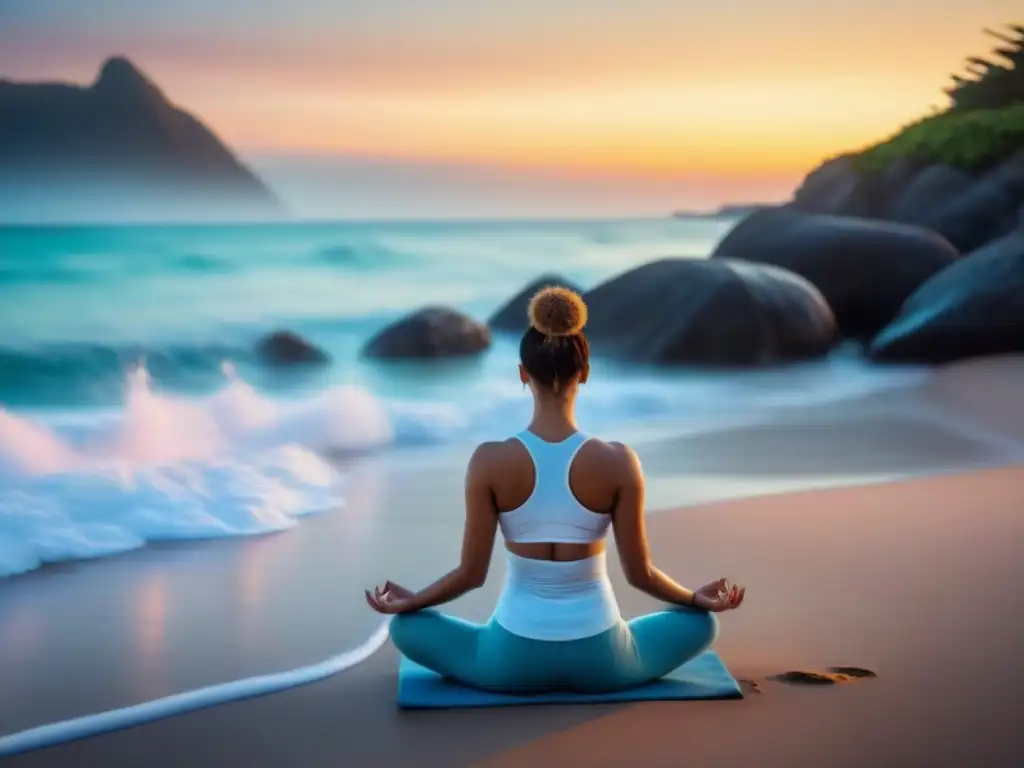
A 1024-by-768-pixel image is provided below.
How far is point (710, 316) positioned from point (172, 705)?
6.12m

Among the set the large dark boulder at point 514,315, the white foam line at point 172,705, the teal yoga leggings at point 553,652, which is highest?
the large dark boulder at point 514,315

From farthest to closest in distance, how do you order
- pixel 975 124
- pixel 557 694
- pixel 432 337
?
pixel 975 124 < pixel 432 337 < pixel 557 694

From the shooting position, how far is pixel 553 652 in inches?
92.0

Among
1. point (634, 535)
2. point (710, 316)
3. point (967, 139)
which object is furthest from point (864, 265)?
point (634, 535)

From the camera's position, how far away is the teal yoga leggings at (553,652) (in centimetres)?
234

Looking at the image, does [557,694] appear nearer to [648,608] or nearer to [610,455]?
[610,455]

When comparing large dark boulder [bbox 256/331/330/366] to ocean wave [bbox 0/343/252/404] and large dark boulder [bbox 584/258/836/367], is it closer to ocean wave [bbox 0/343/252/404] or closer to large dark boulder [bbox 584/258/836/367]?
ocean wave [bbox 0/343/252/404]

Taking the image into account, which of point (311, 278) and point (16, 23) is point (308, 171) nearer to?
point (311, 278)

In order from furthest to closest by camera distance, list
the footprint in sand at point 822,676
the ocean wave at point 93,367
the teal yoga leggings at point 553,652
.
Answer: the ocean wave at point 93,367
the footprint in sand at point 822,676
the teal yoga leggings at point 553,652

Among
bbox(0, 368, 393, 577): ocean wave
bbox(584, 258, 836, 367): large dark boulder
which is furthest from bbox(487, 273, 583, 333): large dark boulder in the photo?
bbox(0, 368, 393, 577): ocean wave

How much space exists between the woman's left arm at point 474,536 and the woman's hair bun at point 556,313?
0.22 m

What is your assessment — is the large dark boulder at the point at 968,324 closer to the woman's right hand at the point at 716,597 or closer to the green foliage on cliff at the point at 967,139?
the green foliage on cliff at the point at 967,139

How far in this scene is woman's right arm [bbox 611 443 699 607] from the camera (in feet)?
7.56

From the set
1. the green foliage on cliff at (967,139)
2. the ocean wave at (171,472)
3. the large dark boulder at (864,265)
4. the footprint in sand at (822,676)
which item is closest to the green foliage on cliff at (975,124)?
the green foliage on cliff at (967,139)
